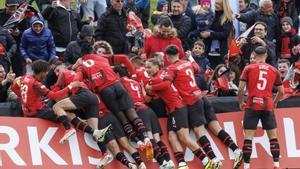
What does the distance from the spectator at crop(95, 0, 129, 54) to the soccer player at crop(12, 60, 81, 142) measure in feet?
10.3

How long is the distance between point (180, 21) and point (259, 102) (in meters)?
3.95

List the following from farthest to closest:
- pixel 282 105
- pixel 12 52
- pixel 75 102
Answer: pixel 12 52
pixel 282 105
pixel 75 102

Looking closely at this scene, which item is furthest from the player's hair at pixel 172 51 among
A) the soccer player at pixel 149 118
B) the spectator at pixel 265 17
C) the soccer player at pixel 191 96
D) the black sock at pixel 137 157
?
the spectator at pixel 265 17

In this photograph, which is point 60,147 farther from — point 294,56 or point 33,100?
point 294,56

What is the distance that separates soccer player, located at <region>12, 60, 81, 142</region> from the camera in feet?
48.1

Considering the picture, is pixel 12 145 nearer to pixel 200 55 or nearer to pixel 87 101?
pixel 87 101

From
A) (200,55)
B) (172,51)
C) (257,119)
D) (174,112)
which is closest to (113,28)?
(200,55)

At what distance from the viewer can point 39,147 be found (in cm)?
1475

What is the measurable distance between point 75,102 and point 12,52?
10.8ft

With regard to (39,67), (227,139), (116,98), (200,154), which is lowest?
(200,154)

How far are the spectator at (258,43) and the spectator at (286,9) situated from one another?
84.2 inches

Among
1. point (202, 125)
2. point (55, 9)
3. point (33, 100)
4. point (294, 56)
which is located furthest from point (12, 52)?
point (294, 56)

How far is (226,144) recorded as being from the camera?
1541 centimetres

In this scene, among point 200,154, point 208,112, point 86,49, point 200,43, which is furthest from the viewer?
point 200,43
